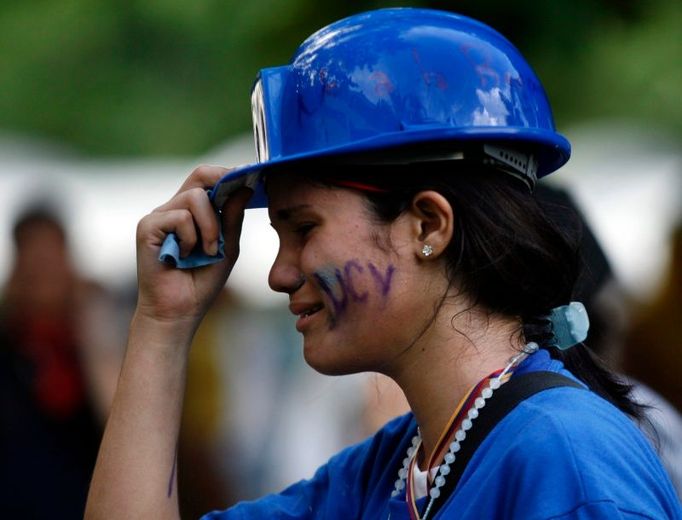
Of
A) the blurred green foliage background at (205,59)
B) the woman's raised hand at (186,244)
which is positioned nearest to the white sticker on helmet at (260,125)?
the woman's raised hand at (186,244)

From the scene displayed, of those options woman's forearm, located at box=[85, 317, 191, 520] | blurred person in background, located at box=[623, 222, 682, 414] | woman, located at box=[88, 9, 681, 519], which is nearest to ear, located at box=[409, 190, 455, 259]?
woman, located at box=[88, 9, 681, 519]

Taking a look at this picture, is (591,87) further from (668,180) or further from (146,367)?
(146,367)

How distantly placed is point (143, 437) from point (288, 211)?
1.98ft

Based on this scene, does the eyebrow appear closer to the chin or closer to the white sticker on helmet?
the white sticker on helmet

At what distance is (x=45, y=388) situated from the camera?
5.39 m

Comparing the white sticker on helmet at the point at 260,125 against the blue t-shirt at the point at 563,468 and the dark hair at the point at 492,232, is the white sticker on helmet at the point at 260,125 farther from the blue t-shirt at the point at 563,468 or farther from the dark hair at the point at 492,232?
the blue t-shirt at the point at 563,468

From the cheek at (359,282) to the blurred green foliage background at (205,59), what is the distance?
15.1ft

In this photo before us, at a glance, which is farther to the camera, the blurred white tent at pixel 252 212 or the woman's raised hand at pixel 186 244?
the blurred white tent at pixel 252 212

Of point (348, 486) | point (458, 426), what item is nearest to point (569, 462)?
point (458, 426)

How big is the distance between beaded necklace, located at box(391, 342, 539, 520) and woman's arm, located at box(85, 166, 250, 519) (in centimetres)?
56

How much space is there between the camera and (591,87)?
7398 mm

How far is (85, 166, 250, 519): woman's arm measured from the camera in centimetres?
288

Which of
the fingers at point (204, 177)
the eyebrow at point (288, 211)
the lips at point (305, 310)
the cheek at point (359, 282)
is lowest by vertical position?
the lips at point (305, 310)

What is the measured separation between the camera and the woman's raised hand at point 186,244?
2965 mm
